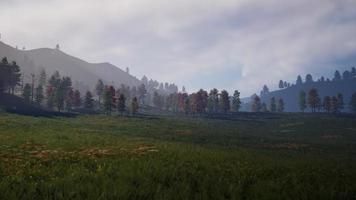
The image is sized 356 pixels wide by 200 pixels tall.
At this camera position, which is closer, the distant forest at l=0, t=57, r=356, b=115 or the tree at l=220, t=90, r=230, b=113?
the distant forest at l=0, t=57, r=356, b=115

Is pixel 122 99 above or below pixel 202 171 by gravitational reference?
above

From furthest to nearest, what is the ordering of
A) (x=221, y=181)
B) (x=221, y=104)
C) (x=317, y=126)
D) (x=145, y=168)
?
(x=221, y=104) → (x=317, y=126) → (x=145, y=168) → (x=221, y=181)

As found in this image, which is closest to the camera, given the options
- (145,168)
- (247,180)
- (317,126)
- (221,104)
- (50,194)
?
(50,194)

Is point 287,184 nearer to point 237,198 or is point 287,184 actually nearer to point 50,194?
point 237,198

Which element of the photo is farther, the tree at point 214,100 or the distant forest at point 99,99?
the tree at point 214,100

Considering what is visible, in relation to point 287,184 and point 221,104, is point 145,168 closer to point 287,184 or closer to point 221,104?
point 287,184

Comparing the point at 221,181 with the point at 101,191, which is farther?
the point at 221,181

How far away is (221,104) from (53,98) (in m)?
70.5

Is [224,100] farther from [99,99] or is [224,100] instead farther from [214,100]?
[99,99]

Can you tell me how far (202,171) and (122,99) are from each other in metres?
91.4

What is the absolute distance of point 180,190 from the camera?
11.8 m

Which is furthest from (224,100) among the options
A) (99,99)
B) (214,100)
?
(99,99)

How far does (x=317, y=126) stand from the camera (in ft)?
310

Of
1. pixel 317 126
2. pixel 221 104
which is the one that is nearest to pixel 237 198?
pixel 317 126
